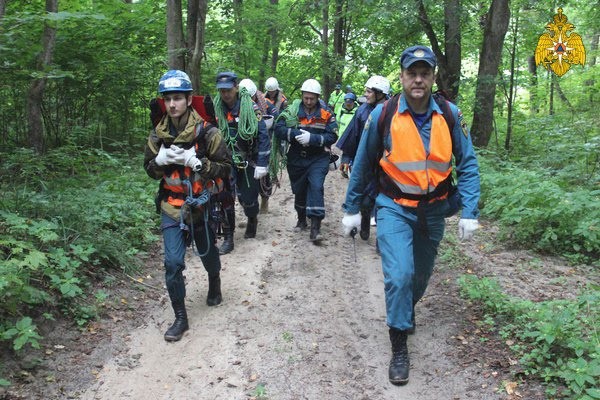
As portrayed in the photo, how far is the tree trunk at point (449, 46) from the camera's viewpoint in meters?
11.9

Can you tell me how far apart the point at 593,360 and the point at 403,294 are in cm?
136

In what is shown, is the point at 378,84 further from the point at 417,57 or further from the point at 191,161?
the point at 191,161

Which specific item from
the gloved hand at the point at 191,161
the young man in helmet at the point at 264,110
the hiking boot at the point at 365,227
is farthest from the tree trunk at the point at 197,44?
the gloved hand at the point at 191,161

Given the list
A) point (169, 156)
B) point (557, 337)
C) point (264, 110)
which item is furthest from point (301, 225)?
point (557, 337)

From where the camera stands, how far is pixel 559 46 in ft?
39.0

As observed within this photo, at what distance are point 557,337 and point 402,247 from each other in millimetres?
1349

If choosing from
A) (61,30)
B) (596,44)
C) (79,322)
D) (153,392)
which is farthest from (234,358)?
(596,44)

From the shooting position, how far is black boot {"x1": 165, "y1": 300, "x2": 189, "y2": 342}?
471cm

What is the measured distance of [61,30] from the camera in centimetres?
924

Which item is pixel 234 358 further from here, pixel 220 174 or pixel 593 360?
pixel 593 360

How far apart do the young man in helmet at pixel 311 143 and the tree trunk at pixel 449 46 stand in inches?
218

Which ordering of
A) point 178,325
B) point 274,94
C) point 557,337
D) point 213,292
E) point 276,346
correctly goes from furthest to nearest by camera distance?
point 274,94, point 213,292, point 178,325, point 276,346, point 557,337

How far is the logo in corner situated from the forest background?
66cm

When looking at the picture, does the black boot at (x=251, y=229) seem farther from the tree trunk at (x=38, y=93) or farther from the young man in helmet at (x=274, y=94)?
the tree trunk at (x=38, y=93)
